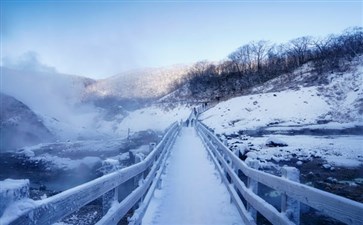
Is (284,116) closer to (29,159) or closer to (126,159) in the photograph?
(126,159)

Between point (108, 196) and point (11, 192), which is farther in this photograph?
point (108, 196)

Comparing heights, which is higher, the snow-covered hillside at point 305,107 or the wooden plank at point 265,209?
the snow-covered hillside at point 305,107

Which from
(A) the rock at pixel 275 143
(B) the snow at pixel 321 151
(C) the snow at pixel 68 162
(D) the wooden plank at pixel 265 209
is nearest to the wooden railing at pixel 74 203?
(D) the wooden plank at pixel 265 209

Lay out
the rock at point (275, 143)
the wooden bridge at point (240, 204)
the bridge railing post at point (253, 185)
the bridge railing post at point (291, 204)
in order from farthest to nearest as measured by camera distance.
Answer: the rock at point (275, 143), the bridge railing post at point (253, 185), the bridge railing post at point (291, 204), the wooden bridge at point (240, 204)

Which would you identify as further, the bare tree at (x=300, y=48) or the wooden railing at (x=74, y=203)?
the bare tree at (x=300, y=48)

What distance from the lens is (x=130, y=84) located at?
445 feet

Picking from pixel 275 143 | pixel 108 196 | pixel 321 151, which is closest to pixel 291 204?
pixel 108 196

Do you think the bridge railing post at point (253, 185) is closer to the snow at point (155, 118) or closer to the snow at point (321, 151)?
the snow at point (321, 151)

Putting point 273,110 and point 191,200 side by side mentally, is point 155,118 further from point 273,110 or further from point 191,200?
point 191,200

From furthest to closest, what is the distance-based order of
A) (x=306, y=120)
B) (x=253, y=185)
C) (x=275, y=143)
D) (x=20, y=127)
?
(x=20, y=127)
(x=306, y=120)
(x=275, y=143)
(x=253, y=185)

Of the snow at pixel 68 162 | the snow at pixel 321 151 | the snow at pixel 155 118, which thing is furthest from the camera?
the snow at pixel 155 118

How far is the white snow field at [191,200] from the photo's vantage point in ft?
19.5

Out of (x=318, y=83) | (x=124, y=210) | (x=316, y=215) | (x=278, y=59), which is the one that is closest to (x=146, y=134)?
(x=318, y=83)

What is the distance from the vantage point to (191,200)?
7191 mm
